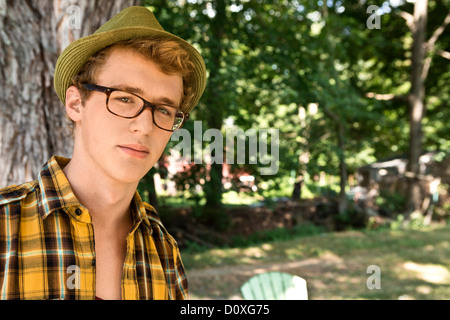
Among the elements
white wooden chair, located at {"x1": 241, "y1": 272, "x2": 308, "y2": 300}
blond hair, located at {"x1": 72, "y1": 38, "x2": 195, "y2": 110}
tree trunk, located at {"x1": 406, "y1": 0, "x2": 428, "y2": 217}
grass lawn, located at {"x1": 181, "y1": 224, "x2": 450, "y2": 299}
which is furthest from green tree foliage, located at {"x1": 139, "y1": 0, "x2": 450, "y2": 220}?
blond hair, located at {"x1": 72, "y1": 38, "x2": 195, "y2": 110}

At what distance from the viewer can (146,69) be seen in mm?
1416

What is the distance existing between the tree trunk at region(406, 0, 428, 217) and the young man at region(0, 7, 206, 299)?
15.3 m

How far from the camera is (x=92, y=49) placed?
145 cm

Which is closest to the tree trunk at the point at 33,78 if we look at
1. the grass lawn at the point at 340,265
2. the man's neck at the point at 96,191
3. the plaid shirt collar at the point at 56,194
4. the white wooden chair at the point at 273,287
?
the plaid shirt collar at the point at 56,194

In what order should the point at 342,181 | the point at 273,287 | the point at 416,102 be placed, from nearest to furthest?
the point at 273,287 < the point at 342,181 < the point at 416,102

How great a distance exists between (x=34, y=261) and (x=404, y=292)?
606 cm

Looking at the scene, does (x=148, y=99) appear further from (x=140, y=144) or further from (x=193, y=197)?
(x=193, y=197)

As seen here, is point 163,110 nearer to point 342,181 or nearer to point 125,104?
point 125,104

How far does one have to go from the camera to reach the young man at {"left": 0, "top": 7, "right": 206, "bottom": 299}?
124cm

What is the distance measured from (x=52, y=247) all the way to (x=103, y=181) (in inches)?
10.1

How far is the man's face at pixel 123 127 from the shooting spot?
135 centimetres

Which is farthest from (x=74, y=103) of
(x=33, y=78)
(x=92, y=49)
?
(x=33, y=78)

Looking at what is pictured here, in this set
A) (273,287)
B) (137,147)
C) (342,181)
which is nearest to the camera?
(137,147)
